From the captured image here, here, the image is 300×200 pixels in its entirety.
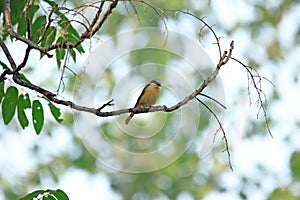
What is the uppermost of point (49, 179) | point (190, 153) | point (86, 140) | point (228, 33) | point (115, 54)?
point (228, 33)

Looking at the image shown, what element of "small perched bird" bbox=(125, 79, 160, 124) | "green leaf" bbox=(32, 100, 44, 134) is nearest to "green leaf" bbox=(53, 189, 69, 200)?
"green leaf" bbox=(32, 100, 44, 134)

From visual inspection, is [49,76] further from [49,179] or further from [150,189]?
[150,189]

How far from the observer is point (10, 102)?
191cm

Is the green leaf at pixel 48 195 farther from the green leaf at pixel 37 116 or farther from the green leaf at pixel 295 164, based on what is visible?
the green leaf at pixel 295 164

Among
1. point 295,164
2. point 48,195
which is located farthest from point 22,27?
point 295,164

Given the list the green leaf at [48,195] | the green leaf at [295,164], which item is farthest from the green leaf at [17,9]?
the green leaf at [295,164]

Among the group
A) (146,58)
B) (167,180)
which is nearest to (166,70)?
(146,58)

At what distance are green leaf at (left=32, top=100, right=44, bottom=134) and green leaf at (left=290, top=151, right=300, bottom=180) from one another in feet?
18.4

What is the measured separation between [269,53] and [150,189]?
2322 millimetres

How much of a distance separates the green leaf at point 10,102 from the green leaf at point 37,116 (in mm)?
60

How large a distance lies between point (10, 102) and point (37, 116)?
9cm

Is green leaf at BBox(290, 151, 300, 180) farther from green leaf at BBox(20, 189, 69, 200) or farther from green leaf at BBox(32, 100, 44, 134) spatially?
green leaf at BBox(20, 189, 69, 200)

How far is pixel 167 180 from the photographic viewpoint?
7918mm

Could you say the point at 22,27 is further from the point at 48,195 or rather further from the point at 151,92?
the point at 151,92
